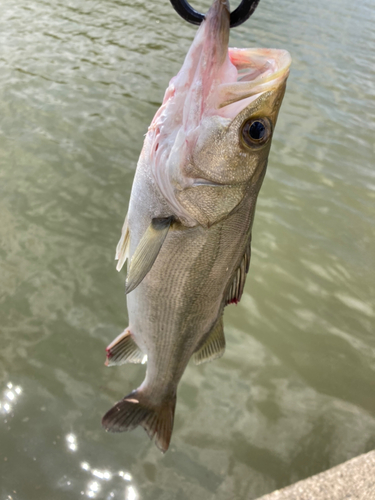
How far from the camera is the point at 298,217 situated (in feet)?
15.1

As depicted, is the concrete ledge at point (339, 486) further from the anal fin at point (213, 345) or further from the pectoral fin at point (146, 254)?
the pectoral fin at point (146, 254)

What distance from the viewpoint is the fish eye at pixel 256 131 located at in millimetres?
1543

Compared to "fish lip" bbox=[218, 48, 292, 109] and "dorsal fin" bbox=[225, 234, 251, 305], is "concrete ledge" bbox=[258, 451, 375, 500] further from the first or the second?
"fish lip" bbox=[218, 48, 292, 109]

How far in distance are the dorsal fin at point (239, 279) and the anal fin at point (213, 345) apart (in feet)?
0.64

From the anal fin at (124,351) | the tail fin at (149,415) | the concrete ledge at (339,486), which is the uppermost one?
the anal fin at (124,351)

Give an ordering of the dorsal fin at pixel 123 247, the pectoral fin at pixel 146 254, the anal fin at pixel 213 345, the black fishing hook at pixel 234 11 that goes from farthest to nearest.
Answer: the anal fin at pixel 213 345, the dorsal fin at pixel 123 247, the pectoral fin at pixel 146 254, the black fishing hook at pixel 234 11

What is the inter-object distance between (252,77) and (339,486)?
208 centimetres

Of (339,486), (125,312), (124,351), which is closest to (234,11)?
(124,351)

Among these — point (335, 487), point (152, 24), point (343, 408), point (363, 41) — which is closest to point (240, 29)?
point (152, 24)

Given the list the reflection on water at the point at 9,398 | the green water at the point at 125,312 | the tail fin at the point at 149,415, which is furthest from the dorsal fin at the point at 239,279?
the reflection on water at the point at 9,398

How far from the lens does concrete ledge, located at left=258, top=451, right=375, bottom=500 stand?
6.67 ft

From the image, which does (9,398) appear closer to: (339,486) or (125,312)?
(125,312)

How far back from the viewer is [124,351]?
7.22 feet

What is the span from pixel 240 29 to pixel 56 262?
29.1 feet
